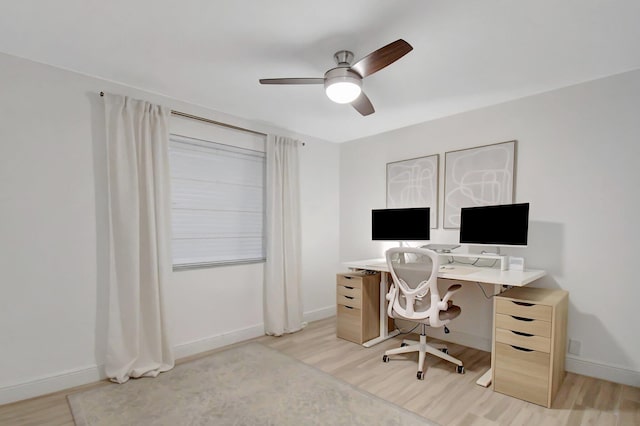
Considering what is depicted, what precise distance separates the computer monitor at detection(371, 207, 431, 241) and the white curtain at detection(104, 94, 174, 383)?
2.24m

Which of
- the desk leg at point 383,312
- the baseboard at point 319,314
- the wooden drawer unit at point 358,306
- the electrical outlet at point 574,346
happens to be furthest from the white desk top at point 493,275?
the baseboard at point 319,314

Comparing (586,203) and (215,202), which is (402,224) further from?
(215,202)

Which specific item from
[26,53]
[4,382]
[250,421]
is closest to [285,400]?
[250,421]

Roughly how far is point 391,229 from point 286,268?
130cm

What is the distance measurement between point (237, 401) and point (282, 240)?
177cm

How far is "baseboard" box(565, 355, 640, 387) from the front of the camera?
2.39 m

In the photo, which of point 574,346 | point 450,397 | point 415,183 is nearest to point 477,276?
point 450,397

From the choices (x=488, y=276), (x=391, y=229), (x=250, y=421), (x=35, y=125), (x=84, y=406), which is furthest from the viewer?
(x=391, y=229)

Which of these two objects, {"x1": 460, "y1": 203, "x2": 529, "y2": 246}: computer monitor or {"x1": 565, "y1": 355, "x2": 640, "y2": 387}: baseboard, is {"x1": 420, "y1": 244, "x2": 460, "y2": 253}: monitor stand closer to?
{"x1": 460, "y1": 203, "x2": 529, "y2": 246}: computer monitor

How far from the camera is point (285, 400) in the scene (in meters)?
2.25

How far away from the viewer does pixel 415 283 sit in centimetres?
269

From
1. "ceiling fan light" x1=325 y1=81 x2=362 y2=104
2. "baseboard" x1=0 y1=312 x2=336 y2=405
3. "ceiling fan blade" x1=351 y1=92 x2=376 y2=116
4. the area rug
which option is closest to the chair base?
the area rug

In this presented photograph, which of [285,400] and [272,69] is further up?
[272,69]

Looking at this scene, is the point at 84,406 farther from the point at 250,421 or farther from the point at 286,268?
the point at 286,268
